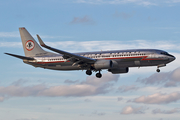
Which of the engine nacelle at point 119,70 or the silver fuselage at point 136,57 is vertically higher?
the silver fuselage at point 136,57

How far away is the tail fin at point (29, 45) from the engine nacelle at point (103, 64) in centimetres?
1409

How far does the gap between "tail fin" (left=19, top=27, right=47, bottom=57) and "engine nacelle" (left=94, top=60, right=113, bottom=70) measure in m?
14.1

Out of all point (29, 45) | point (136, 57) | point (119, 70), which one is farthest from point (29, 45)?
point (136, 57)

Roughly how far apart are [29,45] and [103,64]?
1949cm

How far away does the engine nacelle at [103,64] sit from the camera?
54.7m

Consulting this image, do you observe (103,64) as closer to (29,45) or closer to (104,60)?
(104,60)

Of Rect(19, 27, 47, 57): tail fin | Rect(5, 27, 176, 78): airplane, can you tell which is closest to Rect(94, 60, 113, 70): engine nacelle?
Rect(5, 27, 176, 78): airplane

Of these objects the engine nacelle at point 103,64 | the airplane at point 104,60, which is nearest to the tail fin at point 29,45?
the airplane at point 104,60

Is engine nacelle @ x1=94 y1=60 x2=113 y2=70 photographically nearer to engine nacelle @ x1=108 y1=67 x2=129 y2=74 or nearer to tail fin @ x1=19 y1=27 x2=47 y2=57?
engine nacelle @ x1=108 y1=67 x2=129 y2=74

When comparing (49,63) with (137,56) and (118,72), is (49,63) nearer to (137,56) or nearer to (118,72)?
(118,72)

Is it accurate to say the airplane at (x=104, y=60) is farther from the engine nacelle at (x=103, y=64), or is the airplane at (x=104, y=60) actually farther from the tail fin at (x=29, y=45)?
the tail fin at (x=29, y=45)

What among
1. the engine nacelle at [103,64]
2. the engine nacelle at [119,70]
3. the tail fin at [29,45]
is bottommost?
the engine nacelle at [119,70]

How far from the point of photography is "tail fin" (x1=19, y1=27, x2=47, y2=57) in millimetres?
65262

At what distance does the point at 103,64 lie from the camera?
54.9m
